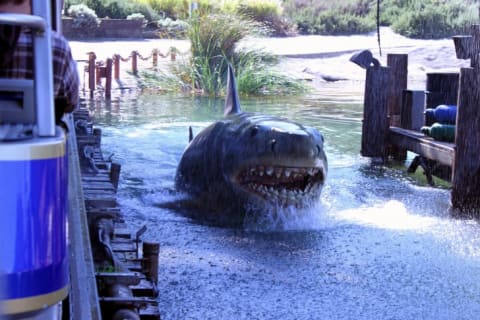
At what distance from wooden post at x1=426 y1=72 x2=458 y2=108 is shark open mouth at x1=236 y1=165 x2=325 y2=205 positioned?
4288 mm

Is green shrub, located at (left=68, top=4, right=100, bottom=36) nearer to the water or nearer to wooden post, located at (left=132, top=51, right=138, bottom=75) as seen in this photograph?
wooden post, located at (left=132, top=51, right=138, bottom=75)

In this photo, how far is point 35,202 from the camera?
5.58 ft

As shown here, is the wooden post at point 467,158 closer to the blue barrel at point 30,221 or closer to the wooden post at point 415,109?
the wooden post at point 415,109

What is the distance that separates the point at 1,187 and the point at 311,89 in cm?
2115

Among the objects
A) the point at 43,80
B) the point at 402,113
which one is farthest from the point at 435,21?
the point at 43,80

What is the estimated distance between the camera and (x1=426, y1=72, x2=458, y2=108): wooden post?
11.3m

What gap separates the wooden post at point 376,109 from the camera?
446 inches

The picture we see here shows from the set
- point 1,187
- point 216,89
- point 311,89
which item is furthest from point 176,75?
point 1,187

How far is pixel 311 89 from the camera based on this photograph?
22.6 metres

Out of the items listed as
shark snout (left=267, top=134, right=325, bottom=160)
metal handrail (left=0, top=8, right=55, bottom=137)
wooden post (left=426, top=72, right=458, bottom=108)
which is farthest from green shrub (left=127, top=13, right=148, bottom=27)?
metal handrail (left=0, top=8, right=55, bottom=137)

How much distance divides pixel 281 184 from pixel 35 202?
5977mm

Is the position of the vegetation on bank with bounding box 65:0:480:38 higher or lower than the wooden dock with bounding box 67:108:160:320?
higher

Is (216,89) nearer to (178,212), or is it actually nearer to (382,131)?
(382,131)

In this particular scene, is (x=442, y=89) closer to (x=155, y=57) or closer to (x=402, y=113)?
(x=402, y=113)
